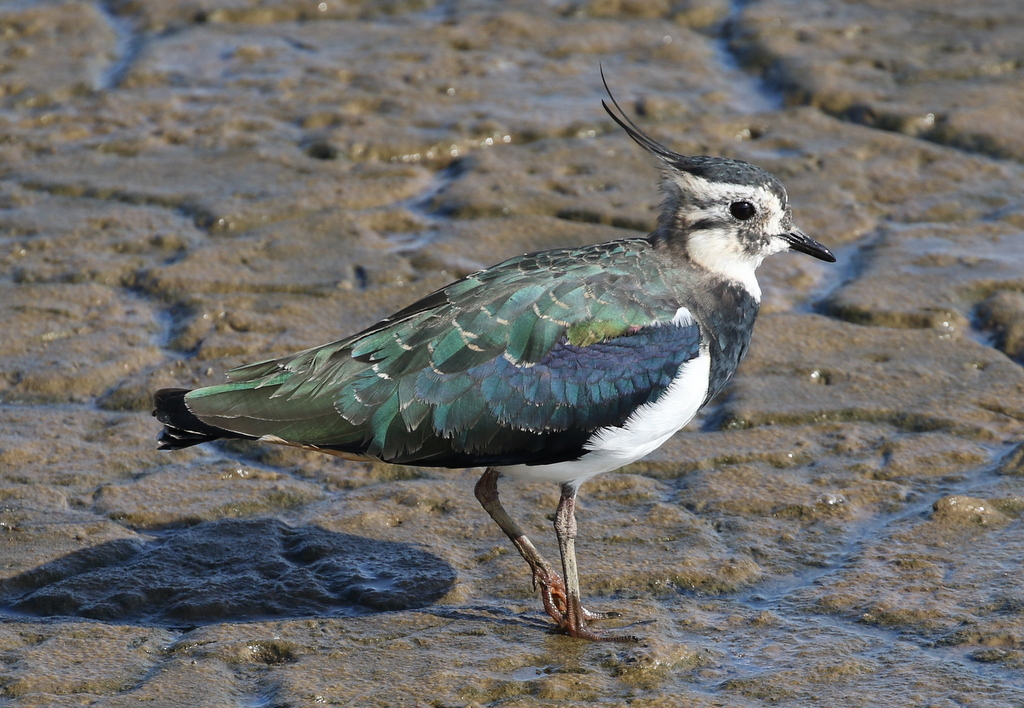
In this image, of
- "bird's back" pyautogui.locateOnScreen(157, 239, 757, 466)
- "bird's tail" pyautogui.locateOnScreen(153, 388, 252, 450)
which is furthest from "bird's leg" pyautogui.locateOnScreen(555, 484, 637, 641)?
"bird's tail" pyautogui.locateOnScreen(153, 388, 252, 450)

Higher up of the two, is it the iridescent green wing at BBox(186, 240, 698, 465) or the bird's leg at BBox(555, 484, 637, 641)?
the iridescent green wing at BBox(186, 240, 698, 465)

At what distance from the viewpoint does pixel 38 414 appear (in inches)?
252

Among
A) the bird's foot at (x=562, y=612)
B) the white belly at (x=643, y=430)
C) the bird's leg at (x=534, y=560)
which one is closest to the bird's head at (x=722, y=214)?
the white belly at (x=643, y=430)

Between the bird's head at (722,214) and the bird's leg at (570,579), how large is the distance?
1117mm

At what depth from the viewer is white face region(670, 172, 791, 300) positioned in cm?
523

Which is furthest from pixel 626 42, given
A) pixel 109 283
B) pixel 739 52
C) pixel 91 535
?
pixel 91 535

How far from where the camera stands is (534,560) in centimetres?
507

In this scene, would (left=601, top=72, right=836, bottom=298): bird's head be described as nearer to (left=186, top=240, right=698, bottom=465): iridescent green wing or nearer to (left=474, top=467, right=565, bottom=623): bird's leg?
(left=186, top=240, right=698, bottom=465): iridescent green wing

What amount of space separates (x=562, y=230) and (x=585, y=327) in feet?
10.8

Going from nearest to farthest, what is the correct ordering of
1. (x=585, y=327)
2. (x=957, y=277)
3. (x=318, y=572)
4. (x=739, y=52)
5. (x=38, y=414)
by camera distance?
1. (x=585, y=327)
2. (x=318, y=572)
3. (x=38, y=414)
4. (x=957, y=277)
5. (x=739, y=52)

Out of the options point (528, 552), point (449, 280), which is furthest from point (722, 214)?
point (449, 280)

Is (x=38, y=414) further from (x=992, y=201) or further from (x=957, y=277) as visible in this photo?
(x=992, y=201)

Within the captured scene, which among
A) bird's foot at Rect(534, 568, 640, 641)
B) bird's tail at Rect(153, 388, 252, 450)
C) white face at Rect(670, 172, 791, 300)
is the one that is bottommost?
bird's foot at Rect(534, 568, 640, 641)

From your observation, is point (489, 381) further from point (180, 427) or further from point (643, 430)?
point (180, 427)
